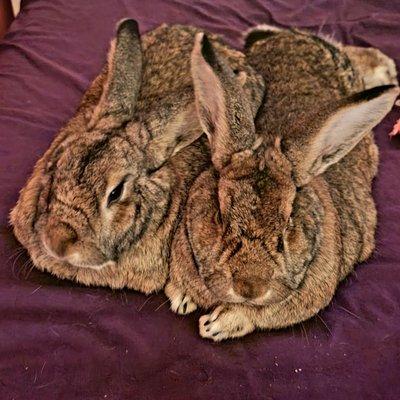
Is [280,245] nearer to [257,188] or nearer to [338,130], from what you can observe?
[257,188]

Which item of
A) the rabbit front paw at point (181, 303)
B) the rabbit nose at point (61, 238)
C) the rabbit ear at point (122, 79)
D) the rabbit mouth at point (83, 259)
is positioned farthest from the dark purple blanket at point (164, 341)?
the rabbit ear at point (122, 79)

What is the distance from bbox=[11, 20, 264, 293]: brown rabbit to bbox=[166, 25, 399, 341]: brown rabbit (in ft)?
0.41

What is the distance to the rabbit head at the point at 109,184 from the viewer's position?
1.83 metres

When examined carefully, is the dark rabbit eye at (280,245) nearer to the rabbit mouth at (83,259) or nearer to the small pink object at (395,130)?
the rabbit mouth at (83,259)

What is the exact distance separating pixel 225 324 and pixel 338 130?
2.62 feet

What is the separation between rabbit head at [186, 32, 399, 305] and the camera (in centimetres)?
170

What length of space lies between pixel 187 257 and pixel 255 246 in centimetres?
44

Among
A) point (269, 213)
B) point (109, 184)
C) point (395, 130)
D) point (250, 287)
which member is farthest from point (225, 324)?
point (395, 130)

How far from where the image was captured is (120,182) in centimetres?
190

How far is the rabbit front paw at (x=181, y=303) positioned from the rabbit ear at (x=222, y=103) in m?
0.53

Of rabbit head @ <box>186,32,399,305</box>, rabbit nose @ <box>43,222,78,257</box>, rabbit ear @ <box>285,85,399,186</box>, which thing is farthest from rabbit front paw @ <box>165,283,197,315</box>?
rabbit ear @ <box>285,85,399,186</box>

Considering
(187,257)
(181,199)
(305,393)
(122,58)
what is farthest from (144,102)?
(305,393)

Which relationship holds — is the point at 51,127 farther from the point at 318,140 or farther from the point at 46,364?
the point at 318,140

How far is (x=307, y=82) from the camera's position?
8.41 ft
